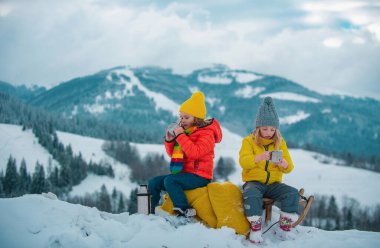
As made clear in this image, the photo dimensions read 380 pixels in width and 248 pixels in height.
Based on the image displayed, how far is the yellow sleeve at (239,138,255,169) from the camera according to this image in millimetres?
9516

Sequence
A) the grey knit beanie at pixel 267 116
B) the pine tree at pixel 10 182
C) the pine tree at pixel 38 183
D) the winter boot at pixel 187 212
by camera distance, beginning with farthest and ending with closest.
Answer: the pine tree at pixel 38 183 < the pine tree at pixel 10 182 < the grey knit beanie at pixel 267 116 < the winter boot at pixel 187 212

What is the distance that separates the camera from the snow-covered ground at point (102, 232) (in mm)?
7601

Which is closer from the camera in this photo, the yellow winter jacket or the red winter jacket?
the yellow winter jacket

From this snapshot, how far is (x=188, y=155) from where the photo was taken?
32.2 ft

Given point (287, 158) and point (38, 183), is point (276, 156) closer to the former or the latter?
point (287, 158)

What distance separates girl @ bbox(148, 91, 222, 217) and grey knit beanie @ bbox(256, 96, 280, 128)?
1.10 metres

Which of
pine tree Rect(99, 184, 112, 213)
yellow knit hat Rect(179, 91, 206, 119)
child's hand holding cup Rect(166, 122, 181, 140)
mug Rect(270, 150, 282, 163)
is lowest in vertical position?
pine tree Rect(99, 184, 112, 213)

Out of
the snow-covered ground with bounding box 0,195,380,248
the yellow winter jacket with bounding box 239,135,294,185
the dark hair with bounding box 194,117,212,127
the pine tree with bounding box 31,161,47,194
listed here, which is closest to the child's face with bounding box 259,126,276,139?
the yellow winter jacket with bounding box 239,135,294,185

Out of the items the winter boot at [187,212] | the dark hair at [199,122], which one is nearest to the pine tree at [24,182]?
the dark hair at [199,122]

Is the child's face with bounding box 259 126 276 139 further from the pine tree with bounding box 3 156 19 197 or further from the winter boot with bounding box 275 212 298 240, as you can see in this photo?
the pine tree with bounding box 3 156 19 197

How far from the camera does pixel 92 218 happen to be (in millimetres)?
8773

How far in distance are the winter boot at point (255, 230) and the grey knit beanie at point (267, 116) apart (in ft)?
7.09

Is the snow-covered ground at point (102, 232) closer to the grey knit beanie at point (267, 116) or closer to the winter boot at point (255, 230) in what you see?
the winter boot at point (255, 230)

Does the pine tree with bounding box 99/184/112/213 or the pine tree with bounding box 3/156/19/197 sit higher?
the pine tree with bounding box 3/156/19/197
